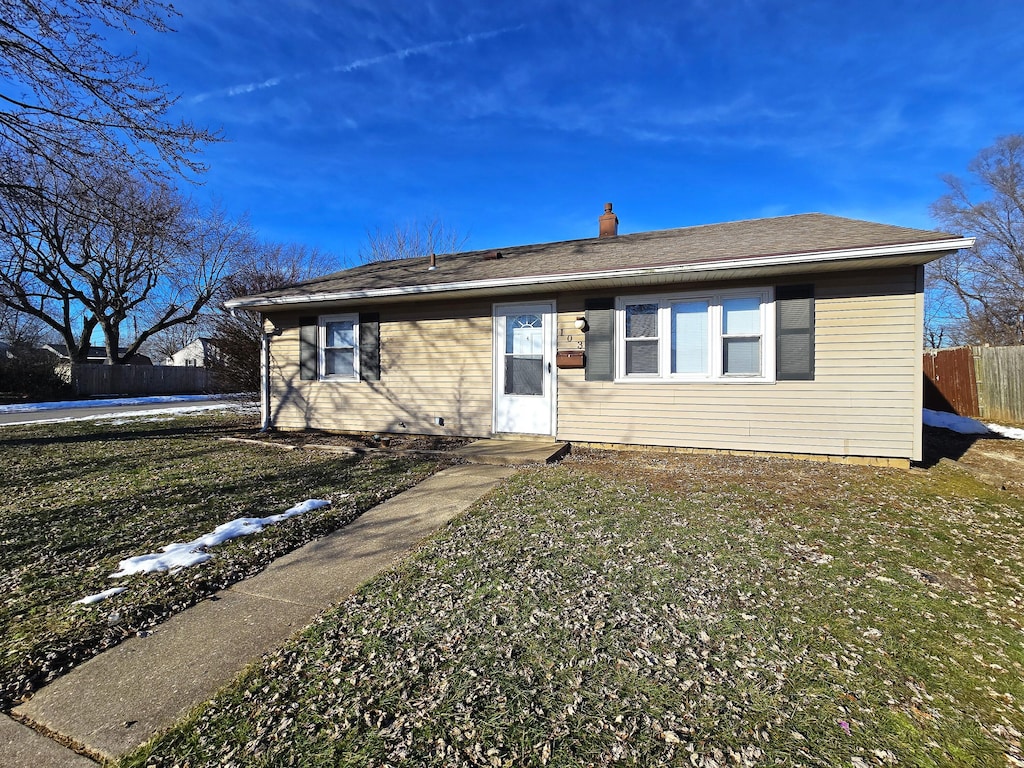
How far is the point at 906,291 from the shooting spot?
18.9ft

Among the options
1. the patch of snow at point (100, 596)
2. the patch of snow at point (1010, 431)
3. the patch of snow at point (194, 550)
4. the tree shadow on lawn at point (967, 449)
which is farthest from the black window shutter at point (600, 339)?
the patch of snow at point (1010, 431)

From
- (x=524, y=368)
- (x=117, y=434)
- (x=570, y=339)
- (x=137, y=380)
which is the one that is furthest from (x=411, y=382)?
(x=137, y=380)

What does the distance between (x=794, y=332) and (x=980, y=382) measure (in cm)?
839

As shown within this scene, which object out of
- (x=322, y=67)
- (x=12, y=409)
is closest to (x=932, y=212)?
(x=322, y=67)

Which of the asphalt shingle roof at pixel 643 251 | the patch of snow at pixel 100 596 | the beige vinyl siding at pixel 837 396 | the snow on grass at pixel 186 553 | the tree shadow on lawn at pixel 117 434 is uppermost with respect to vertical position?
the asphalt shingle roof at pixel 643 251

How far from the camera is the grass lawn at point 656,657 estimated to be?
1.60 metres

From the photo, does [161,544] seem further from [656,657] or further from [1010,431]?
[1010,431]

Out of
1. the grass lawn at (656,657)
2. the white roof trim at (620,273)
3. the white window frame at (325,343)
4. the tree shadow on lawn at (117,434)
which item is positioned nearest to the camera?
the grass lawn at (656,657)

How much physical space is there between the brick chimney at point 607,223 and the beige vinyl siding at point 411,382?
3.82 metres

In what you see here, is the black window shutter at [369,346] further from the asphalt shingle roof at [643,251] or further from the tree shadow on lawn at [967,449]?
the tree shadow on lawn at [967,449]

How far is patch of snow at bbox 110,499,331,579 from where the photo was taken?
10.1ft

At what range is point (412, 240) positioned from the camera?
23.0 meters

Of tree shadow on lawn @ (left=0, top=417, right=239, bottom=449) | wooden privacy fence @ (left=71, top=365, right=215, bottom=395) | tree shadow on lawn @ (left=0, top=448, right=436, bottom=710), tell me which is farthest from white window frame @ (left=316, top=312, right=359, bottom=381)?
wooden privacy fence @ (left=71, top=365, right=215, bottom=395)

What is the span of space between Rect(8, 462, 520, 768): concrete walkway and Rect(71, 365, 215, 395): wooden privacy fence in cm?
1939
